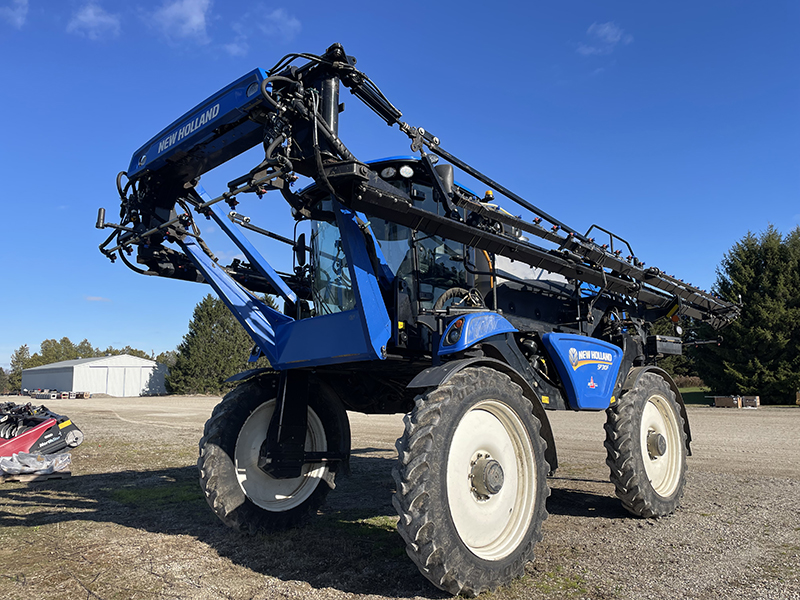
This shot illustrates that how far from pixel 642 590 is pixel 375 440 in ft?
36.7

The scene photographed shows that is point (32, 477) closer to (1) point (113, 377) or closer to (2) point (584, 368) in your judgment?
(2) point (584, 368)

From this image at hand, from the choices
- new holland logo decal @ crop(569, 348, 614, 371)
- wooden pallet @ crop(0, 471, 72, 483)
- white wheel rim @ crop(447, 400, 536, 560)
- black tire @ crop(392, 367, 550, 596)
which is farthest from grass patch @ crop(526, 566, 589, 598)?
wooden pallet @ crop(0, 471, 72, 483)

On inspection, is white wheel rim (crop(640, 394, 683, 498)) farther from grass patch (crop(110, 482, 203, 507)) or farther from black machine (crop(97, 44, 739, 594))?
grass patch (crop(110, 482, 203, 507))

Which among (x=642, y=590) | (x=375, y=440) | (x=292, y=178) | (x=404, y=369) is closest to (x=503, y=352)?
(x=404, y=369)

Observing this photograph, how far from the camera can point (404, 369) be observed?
530 cm

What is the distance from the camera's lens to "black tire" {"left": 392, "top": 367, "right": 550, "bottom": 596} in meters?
3.41

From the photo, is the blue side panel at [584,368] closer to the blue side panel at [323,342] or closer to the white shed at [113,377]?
the blue side panel at [323,342]

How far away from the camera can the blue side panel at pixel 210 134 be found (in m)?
4.42

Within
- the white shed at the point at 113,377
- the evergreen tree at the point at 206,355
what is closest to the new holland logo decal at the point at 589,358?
the evergreen tree at the point at 206,355

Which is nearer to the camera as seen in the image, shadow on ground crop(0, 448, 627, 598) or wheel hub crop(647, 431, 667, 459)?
shadow on ground crop(0, 448, 627, 598)

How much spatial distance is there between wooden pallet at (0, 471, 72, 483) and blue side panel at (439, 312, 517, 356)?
7.15 m

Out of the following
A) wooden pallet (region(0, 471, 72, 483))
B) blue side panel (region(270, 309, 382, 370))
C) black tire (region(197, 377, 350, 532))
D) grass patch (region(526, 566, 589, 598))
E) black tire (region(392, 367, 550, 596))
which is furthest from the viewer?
wooden pallet (region(0, 471, 72, 483))

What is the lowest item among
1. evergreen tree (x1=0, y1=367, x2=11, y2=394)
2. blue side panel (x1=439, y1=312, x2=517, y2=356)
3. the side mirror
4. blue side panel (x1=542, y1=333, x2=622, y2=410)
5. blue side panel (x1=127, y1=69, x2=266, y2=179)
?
evergreen tree (x1=0, y1=367, x2=11, y2=394)

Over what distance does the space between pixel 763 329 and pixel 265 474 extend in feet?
104
